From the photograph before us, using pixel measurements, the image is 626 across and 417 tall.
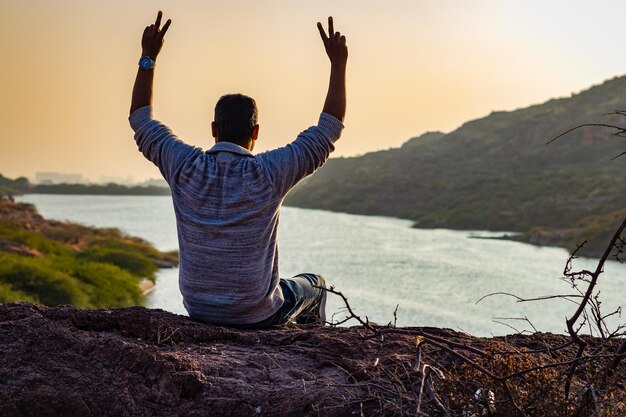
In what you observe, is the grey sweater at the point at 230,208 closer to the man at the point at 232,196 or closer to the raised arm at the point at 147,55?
the man at the point at 232,196

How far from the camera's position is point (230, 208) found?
4.04 m

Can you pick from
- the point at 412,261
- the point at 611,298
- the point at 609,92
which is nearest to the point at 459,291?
the point at 611,298

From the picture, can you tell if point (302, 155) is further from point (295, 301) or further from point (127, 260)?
point (127, 260)

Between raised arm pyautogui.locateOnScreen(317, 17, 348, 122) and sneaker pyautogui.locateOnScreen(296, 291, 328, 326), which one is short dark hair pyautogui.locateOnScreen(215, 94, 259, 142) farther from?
sneaker pyautogui.locateOnScreen(296, 291, 328, 326)

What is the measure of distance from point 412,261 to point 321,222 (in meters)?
30.0

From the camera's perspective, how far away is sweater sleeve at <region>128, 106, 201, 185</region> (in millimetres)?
4125

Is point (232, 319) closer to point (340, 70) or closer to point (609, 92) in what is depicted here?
point (340, 70)

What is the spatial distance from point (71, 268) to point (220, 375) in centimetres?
2864

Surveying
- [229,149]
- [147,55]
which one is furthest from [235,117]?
[147,55]

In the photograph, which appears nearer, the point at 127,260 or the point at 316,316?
the point at 316,316

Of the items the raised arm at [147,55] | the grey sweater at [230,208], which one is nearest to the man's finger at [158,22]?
the raised arm at [147,55]

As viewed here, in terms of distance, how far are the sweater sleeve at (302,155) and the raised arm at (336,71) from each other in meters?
0.07

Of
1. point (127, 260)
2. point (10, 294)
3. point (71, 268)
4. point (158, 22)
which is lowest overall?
point (127, 260)

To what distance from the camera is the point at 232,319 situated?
4.28 metres
